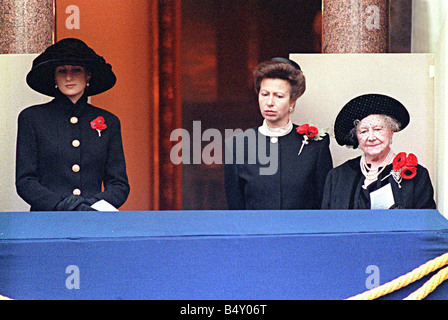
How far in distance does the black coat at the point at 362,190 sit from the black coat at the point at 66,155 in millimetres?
1065

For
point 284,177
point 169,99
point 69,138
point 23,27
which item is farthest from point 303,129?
point 169,99

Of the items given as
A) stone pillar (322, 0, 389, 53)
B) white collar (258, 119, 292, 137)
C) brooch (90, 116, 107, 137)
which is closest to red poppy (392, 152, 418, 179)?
white collar (258, 119, 292, 137)

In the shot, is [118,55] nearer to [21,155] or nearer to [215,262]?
[21,155]

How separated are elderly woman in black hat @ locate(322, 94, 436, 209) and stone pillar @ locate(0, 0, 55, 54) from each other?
1.79 metres

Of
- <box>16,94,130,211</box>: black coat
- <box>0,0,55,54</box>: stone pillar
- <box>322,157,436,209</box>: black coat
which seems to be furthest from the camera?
<box>0,0,55,54</box>: stone pillar

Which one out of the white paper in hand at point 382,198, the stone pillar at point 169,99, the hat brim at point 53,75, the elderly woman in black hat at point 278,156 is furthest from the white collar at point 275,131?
the stone pillar at point 169,99

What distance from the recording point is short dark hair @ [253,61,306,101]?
3500 mm

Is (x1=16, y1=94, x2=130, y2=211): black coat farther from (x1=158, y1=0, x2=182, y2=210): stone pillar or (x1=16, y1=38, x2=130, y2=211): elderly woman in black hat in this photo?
(x1=158, y1=0, x2=182, y2=210): stone pillar

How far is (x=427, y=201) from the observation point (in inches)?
128

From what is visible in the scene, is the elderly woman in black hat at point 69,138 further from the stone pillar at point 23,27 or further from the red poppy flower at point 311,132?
the red poppy flower at point 311,132

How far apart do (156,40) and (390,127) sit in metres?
3.07

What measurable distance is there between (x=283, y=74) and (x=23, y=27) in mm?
1562

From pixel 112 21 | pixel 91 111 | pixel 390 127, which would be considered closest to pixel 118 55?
pixel 112 21

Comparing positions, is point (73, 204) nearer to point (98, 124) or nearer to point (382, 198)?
point (98, 124)
